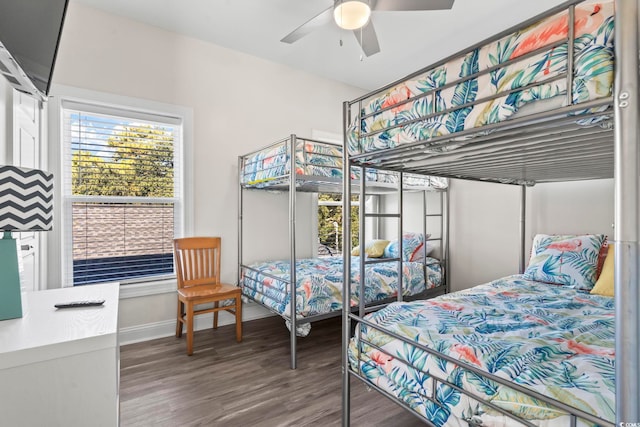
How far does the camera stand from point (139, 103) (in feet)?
9.68

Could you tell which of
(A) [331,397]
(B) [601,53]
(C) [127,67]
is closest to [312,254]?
(A) [331,397]

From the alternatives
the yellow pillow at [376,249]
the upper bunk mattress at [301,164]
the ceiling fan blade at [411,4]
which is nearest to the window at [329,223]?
the yellow pillow at [376,249]

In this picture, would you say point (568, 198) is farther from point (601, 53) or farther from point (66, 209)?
point (66, 209)

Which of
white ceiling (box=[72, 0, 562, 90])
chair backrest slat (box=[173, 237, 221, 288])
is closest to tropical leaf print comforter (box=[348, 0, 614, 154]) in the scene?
white ceiling (box=[72, 0, 562, 90])

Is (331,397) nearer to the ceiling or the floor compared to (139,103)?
nearer to the floor

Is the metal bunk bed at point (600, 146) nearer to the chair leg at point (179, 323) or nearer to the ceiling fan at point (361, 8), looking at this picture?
the ceiling fan at point (361, 8)

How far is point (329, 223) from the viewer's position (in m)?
4.49

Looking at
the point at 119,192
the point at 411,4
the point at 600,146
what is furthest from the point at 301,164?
the point at 600,146

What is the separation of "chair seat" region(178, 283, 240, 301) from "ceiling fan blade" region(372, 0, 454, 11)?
100 inches

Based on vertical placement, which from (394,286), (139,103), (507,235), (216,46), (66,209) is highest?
(216,46)

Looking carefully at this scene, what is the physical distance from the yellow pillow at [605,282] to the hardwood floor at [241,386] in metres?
1.54

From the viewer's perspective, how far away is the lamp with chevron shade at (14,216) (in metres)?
1.17

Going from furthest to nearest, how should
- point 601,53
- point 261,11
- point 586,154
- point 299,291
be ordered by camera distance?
1. point 261,11
2. point 299,291
3. point 586,154
4. point 601,53

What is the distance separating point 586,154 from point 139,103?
11.1ft
